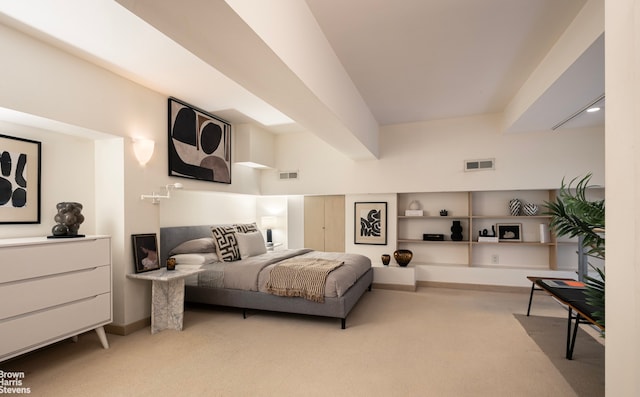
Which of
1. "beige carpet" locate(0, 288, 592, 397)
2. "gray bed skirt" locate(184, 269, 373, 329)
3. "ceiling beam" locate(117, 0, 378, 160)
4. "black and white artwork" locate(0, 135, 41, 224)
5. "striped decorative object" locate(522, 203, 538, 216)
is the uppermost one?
"ceiling beam" locate(117, 0, 378, 160)

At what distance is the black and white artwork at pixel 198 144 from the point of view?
4.05m

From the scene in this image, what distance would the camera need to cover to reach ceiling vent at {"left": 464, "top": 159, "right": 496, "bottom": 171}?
507cm

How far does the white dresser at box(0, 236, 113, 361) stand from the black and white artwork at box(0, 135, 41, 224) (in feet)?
0.98

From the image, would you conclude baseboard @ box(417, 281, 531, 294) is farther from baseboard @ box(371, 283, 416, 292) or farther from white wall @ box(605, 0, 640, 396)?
white wall @ box(605, 0, 640, 396)

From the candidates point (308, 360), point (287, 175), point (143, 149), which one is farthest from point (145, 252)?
point (287, 175)

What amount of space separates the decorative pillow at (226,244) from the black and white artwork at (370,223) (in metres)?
2.31

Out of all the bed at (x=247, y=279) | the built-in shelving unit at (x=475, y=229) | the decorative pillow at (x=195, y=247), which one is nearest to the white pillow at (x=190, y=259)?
the bed at (x=247, y=279)

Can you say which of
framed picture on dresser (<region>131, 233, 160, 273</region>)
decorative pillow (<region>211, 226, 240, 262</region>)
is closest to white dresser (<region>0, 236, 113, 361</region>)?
framed picture on dresser (<region>131, 233, 160, 273</region>)

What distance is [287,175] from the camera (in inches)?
245

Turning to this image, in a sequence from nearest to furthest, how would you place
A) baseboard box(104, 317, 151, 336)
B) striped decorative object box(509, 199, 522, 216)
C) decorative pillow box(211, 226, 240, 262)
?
1. baseboard box(104, 317, 151, 336)
2. decorative pillow box(211, 226, 240, 262)
3. striped decorative object box(509, 199, 522, 216)

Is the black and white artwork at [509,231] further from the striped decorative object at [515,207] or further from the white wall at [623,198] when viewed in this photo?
the white wall at [623,198]

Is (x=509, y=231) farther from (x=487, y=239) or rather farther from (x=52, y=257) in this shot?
(x=52, y=257)

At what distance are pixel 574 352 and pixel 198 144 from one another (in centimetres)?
483

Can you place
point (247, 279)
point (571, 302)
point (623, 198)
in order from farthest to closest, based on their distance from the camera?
point (247, 279)
point (571, 302)
point (623, 198)
